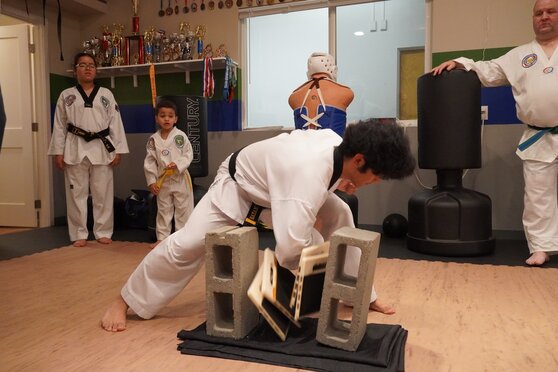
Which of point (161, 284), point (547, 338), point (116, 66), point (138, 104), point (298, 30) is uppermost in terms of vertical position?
point (298, 30)

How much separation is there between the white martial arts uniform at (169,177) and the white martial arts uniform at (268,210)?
5.78ft

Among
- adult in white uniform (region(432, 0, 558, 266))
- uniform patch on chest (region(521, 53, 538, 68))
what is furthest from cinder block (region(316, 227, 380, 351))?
uniform patch on chest (region(521, 53, 538, 68))

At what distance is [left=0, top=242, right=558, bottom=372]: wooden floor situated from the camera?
4.79 feet

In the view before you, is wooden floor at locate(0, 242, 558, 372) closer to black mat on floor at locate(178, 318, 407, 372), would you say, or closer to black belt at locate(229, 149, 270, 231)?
black mat on floor at locate(178, 318, 407, 372)

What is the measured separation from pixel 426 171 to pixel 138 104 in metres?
3.07

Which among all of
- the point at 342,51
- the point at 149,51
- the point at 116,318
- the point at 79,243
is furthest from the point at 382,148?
the point at 149,51

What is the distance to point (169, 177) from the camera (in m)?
3.51

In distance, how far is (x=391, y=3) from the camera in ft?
14.3

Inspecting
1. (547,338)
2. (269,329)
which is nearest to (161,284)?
(269,329)

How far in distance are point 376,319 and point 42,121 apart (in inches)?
162

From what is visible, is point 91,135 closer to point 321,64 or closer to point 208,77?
point 208,77

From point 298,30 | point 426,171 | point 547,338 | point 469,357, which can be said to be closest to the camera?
point 469,357

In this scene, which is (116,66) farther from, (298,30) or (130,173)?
(298,30)

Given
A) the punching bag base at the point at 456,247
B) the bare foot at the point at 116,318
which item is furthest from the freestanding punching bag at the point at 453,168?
the bare foot at the point at 116,318
